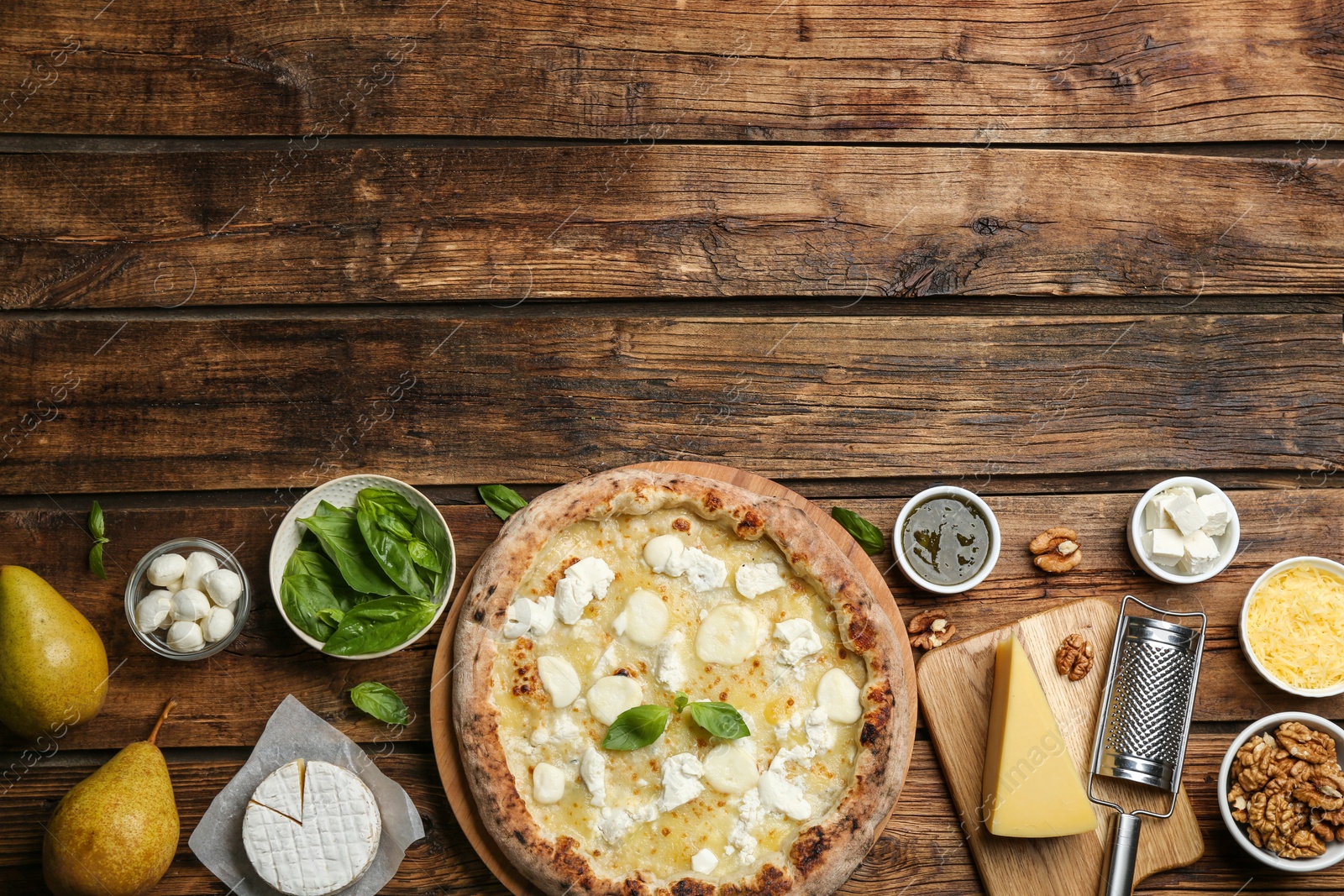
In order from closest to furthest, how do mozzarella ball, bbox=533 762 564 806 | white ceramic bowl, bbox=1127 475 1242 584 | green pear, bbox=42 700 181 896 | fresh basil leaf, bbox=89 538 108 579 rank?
1. green pear, bbox=42 700 181 896
2. mozzarella ball, bbox=533 762 564 806
3. fresh basil leaf, bbox=89 538 108 579
4. white ceramic bowl, bbox=1127 475 1242 584

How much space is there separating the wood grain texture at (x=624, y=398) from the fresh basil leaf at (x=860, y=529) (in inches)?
7.6

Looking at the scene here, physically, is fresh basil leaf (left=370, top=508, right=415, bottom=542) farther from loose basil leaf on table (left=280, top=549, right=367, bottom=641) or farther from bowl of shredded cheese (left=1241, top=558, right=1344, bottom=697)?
bowl of shredded cheese (left=1241, top=558, right=1344, bottom=697)

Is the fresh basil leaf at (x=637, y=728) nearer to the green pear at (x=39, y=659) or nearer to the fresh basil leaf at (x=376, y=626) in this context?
the fresh basil leaf at (x=376, y=626)

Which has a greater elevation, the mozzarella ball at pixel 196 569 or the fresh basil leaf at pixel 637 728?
the mozzarella ball at pixel 196 569

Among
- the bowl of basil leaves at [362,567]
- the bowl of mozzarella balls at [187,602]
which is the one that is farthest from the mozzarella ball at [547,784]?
the bowl of mozzarella balls at [187,602]

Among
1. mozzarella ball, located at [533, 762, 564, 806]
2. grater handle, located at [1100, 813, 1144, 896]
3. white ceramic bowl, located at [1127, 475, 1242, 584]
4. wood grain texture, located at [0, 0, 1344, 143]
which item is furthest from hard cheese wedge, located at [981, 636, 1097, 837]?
wood grain texture, located at [0, 0, 1344, 143]

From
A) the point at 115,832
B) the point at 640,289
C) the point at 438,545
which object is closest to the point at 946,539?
the point at 640,289

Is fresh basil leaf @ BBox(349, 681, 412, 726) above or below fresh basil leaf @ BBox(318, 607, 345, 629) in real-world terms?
below

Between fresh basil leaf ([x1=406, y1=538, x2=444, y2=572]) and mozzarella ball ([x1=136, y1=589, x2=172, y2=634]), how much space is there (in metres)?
0.73

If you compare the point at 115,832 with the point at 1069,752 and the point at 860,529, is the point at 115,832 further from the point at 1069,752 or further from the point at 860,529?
the point at 1069,752

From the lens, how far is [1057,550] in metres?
2.90

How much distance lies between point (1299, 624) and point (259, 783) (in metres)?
3.30

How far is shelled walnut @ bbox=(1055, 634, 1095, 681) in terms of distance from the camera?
277cm

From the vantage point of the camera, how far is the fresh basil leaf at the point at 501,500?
280 cm
